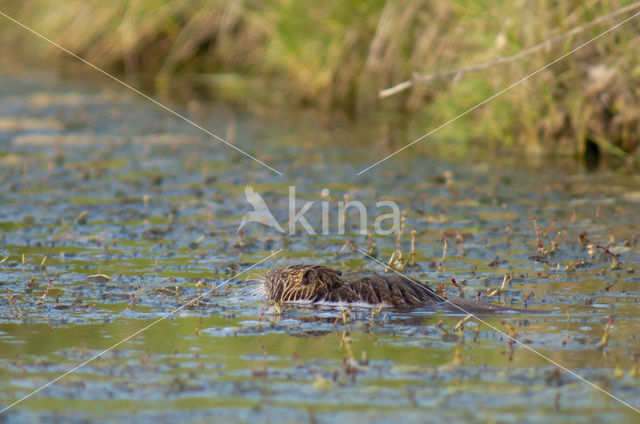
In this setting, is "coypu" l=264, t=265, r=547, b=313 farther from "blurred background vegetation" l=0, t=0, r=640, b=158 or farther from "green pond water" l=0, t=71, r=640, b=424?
"blurred background vegetation" l=0, t=0, r=640, b=158

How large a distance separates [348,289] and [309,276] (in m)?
0.25

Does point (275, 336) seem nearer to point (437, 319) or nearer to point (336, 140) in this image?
point (437, 319)

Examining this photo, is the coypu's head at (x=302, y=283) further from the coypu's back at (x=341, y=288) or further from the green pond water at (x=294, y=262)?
the green pond water at (x=294, y=262)

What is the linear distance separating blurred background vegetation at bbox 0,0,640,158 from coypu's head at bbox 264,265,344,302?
2962 mm

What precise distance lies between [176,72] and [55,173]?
762 cm

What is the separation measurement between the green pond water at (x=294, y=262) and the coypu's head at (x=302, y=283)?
5.1 inches

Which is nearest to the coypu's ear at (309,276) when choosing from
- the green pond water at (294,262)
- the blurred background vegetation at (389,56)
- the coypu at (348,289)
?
the coypu at (348,289)

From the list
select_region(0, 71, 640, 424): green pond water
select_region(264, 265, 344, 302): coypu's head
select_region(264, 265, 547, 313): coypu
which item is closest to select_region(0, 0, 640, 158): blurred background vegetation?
select_region(0, 71, 640, 424): green pond water

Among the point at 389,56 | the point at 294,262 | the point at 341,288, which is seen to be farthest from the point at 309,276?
the point at 389,56

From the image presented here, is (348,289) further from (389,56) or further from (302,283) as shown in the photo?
(389,56)

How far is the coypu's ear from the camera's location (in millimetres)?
6121

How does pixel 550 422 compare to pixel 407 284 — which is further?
pixel 407 284

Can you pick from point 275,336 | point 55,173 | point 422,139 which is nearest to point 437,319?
point 275,336

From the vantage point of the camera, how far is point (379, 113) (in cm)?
1429
